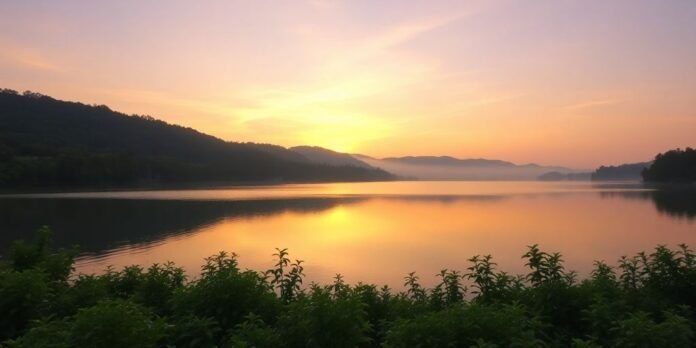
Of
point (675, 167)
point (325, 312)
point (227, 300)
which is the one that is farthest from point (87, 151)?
point (675, 167)

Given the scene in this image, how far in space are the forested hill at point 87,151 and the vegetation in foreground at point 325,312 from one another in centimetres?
11566

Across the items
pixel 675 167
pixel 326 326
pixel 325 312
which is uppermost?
pixel 675 167

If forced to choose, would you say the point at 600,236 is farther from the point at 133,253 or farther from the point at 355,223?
the point at 133,253

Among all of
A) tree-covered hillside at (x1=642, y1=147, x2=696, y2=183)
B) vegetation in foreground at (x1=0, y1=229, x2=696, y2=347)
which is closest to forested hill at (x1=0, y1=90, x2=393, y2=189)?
vegetation in foreground at (x1=0, y1=229, x2=696, y2=347)

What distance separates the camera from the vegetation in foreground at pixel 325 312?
5832 mm

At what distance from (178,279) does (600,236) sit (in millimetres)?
32968

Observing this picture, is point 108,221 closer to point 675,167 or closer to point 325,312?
point 325,312

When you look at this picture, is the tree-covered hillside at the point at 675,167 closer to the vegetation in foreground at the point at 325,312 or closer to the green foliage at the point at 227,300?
the vegetation in foreground at the point at 325,312

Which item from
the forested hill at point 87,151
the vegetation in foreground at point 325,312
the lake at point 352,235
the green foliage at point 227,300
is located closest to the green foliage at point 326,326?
the vegetation in foreground at point 325,312

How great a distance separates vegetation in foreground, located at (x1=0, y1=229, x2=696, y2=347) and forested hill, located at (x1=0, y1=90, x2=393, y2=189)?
115664 mm

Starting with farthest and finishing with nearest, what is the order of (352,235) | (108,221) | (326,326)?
(108,221) < (352,235) < (326,326)

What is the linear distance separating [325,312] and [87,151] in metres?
154

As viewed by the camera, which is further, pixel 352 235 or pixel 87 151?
pixel 87 151

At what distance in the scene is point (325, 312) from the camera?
645 cm
